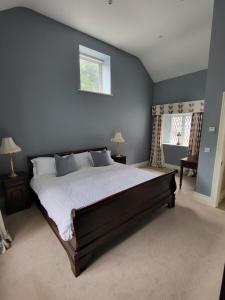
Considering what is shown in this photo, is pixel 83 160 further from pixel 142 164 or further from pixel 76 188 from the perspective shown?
pixel 142 164

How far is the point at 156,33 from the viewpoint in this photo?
3.43 metres

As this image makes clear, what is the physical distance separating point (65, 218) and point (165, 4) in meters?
3.65

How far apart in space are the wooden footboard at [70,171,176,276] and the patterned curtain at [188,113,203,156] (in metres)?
2.31

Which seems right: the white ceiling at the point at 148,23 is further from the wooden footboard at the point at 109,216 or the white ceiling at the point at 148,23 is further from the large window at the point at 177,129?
the wooden footboard at the point at 109,216

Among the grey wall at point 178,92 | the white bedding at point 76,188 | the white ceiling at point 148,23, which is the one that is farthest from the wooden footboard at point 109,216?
the white ceiling at point 148,23

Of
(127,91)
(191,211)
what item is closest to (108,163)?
(191,211)

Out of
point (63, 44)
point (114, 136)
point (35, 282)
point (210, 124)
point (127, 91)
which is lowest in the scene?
point (35, 282)

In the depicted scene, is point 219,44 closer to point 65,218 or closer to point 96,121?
point 96,121

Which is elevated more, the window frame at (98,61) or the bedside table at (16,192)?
the window frame at (98,61)

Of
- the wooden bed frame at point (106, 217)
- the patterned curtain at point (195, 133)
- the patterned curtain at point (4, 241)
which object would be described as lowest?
the patterned curtain at point (4, 241)

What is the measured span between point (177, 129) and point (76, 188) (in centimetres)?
412

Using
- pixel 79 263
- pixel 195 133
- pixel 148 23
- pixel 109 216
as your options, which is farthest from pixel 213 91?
pixel 79 263

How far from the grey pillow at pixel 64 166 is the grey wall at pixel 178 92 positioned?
11.3 feet

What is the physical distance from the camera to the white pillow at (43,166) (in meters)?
2.85
